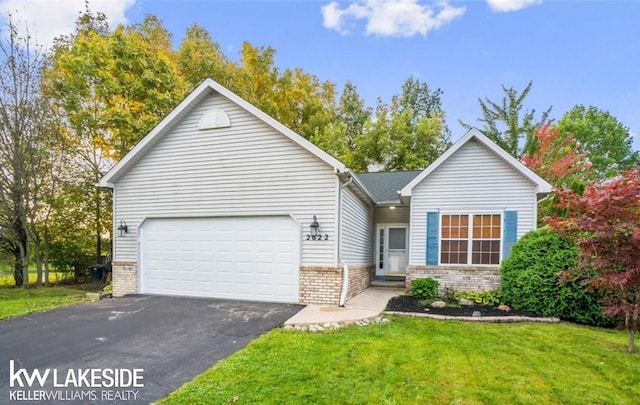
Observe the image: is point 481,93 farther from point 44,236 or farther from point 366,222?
point 44,236

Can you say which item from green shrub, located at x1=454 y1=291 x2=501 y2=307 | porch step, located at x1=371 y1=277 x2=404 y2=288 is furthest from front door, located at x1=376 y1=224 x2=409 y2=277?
green shrub, located at x1=454 y1=291 x2=501 y2=307

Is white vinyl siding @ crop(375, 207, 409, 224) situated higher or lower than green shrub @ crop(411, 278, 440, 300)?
higher

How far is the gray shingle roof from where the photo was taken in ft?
40.8

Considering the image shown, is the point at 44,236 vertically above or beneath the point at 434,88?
beneath

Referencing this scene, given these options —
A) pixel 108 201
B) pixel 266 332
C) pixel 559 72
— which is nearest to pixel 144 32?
pixel 108 201

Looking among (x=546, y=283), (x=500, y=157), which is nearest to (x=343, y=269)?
(x=546, y=283)

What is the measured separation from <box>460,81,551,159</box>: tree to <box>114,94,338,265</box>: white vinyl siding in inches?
557

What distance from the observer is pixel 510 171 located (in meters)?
9.43

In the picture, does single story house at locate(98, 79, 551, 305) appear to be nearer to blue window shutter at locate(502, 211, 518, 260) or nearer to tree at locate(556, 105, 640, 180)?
blue window shutter at locate(502, 211, 518, 260)

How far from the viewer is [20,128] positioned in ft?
38.2

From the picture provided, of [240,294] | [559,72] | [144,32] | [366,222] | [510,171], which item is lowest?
[240,294]

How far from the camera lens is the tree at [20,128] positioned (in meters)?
11.5

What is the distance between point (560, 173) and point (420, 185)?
35.4ft

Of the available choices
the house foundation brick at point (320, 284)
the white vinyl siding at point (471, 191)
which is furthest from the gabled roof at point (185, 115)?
the white vinyl siding at point (471, 191)
